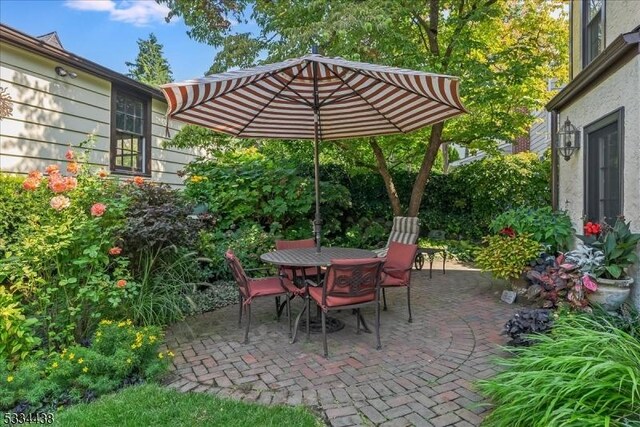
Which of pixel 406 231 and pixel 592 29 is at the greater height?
pixel 592 29

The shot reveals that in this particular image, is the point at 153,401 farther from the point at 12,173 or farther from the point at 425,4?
the point at 425,4

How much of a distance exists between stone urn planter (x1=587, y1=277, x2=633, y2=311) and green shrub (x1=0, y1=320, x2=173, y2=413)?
418cm

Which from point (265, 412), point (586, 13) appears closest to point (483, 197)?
point (586, 13)

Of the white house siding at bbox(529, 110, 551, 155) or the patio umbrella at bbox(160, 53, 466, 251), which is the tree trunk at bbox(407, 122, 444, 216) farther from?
the white house siding at bbox(529, 110, 551, 155)

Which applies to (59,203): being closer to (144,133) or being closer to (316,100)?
(316,100)

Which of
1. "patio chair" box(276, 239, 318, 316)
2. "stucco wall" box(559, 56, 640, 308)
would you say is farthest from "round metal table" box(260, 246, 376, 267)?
"stucco wall" box(559, 56, 640, 308)

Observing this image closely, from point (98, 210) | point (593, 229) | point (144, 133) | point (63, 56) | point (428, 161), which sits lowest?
point (593, 229)

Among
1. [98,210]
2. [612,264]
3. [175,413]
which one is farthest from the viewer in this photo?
[612,264]

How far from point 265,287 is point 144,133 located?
585 centimetres

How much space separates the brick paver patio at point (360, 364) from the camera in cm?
272

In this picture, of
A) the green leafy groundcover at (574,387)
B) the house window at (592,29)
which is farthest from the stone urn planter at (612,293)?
the house window at (592,29)

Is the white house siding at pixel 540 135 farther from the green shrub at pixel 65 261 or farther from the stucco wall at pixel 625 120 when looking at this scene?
the green shrub at pixel 65 261

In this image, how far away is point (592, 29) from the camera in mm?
6188

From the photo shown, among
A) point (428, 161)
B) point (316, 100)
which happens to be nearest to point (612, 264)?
point (316, 100)
